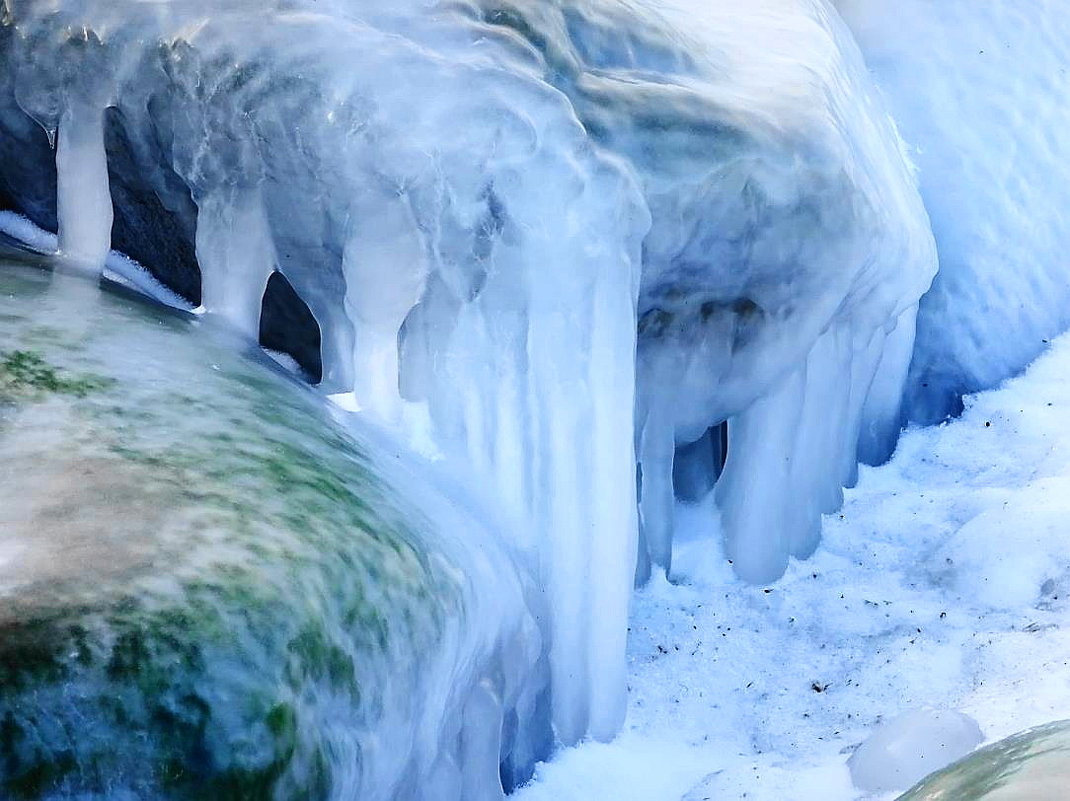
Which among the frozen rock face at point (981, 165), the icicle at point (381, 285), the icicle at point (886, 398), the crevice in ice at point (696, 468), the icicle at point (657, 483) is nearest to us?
the icicle at point (381, 285)

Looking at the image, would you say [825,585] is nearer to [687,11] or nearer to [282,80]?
[687,11]

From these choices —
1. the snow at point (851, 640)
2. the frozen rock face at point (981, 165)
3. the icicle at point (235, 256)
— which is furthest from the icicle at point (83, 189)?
the frozen rock face at point (981, 165)

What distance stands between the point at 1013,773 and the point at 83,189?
5.37 ft

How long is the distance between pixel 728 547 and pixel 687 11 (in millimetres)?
1052

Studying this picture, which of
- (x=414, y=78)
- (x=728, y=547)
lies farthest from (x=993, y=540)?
(x=414, y=78)

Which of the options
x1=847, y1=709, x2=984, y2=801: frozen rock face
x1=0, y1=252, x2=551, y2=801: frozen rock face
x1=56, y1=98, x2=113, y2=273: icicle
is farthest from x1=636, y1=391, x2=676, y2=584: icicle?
x1=56, y1=98, x2=113, y2=273: icicle

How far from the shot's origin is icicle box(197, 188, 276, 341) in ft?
6.53

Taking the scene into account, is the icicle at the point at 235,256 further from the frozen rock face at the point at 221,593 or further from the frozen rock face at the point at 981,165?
the frozen rock face at the point at 981,165

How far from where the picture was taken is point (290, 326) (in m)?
2.24

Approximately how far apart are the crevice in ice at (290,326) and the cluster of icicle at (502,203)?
15 cm

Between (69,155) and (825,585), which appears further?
(825,585)

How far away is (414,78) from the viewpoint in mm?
1856

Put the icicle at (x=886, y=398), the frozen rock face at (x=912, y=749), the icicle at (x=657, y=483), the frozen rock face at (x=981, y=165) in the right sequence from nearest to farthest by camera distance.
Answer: the frozen rock face at (x=912, y=749) < the icicle at (x=657, y=483) < the icicle at (x=886, y=398) < the frozen rock face at (x=981, y=165)

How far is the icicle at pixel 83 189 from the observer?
2.09 meters
